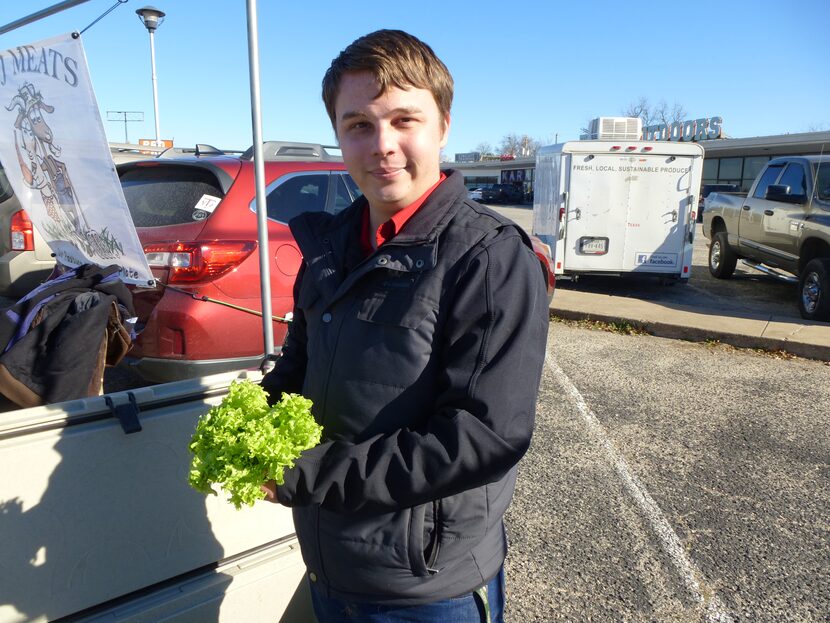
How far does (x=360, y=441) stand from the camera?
1332 mm

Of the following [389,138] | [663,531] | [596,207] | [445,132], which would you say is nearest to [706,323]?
[596,207]

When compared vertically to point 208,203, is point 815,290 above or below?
below

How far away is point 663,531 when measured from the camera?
3.29 meters

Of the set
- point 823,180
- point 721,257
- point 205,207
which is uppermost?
point 823,180

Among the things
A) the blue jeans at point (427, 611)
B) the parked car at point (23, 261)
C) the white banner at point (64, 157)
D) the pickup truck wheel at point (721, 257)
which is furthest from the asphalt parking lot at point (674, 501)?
the pickup truck wheel at point (721, 257)

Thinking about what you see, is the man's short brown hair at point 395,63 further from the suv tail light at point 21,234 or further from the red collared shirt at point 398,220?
the suv tail light at point 21,234

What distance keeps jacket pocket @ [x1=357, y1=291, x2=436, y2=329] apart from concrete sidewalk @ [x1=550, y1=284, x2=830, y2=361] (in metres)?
6.70

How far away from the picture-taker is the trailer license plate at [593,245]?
9625mm

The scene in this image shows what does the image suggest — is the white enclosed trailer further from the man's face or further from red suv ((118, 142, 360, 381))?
the man's face

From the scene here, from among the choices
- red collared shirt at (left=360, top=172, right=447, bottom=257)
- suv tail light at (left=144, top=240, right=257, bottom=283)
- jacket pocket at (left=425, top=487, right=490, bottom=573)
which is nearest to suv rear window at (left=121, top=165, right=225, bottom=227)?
suv tail light at (left=144, top=240, right=257, bottom=283)

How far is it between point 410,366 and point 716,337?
22.3 ft

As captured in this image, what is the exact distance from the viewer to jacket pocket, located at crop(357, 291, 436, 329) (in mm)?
1266

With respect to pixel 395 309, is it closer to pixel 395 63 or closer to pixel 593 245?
pixel 395 63

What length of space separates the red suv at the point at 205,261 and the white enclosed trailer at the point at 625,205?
6.08 meters
